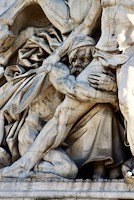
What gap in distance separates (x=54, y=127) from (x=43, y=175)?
505 mm

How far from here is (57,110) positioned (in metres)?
8.38

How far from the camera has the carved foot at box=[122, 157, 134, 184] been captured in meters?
7.64

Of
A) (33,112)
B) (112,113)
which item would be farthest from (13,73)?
(112,113)

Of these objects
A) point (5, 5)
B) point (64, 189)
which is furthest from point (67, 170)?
point (5, 5)

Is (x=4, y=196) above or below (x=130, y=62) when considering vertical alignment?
below

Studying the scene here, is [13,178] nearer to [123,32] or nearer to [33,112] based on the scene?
[33,112]

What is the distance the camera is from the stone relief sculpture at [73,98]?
8.19 metres

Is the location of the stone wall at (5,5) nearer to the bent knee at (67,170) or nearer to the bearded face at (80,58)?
the bearded face at (80,58)

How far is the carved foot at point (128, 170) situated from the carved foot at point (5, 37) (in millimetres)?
2016

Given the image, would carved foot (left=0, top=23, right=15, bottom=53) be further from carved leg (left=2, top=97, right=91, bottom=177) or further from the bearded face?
carved leg (left=2, top=97, right=91, bottom=177)

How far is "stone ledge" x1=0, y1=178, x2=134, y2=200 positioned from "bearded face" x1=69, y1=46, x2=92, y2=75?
1.25 meters

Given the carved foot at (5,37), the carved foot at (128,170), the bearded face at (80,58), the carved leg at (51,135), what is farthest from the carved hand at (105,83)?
the carved foot at (5,37)

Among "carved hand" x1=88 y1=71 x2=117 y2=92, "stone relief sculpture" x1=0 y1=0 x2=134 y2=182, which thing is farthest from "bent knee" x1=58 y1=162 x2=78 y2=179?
"carved hand" x1=88 y1=71 x2=117 y2=92

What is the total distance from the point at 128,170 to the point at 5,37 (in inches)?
85.5
